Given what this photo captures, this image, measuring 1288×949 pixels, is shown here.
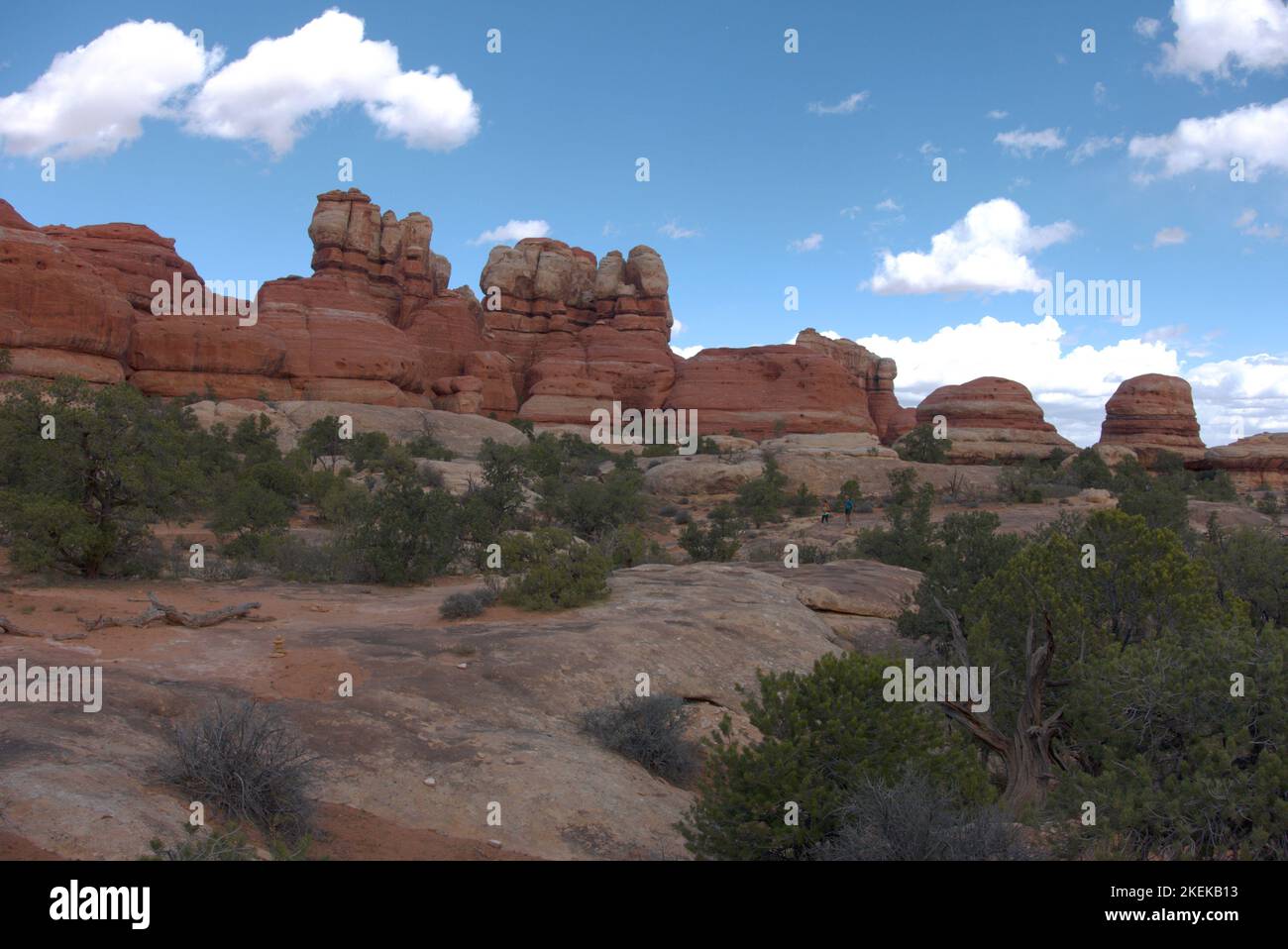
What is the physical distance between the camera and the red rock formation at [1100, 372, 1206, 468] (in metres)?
63.9

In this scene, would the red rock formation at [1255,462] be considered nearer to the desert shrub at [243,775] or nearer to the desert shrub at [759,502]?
the desert shrub at [759,502]

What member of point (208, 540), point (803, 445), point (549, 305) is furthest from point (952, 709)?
point (549, 305)

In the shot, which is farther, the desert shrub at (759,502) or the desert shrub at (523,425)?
the desert shrub at (523,425)

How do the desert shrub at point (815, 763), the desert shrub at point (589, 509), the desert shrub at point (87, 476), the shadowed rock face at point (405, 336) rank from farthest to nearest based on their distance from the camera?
the shadowed rock face at point (405, 336)
the desert shrub at point (589, 509)
the desert shrub at point (87, 476)
the desert shrub at point (815, 763)

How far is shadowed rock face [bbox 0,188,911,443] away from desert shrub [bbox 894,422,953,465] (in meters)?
15.5

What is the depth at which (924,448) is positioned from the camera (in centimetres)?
5294

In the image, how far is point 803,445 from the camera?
211 feet

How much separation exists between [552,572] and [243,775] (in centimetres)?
676

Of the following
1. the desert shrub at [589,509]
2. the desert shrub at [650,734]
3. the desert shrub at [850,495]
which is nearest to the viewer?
the desert shrub at [650,734]

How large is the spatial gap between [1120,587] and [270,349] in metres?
52.9

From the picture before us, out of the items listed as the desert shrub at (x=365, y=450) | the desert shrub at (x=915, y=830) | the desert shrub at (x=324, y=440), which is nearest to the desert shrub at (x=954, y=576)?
the desert shrub at (x=915, y=830)

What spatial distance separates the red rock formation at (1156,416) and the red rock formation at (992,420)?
4668 millimetres

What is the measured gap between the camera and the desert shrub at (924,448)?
174 feet

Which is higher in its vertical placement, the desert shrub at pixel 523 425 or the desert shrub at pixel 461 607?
the desert shrub at pixel 523 425
